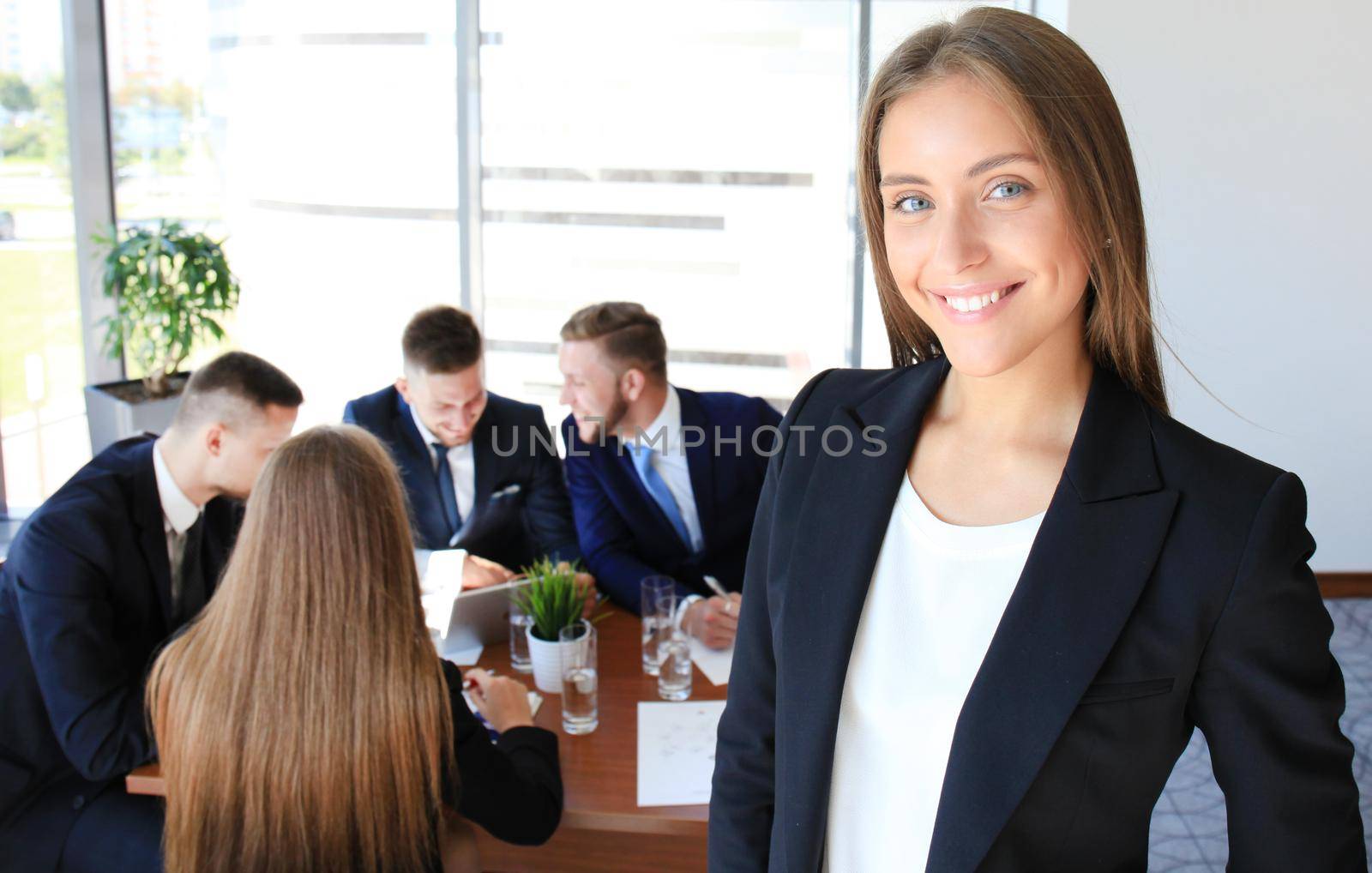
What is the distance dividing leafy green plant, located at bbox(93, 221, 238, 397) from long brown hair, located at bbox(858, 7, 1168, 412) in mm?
4160

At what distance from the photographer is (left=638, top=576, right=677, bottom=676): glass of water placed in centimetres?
237

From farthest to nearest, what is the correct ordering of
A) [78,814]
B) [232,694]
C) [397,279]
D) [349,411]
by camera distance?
[397,279], [349,411], [78,814], [232,694]

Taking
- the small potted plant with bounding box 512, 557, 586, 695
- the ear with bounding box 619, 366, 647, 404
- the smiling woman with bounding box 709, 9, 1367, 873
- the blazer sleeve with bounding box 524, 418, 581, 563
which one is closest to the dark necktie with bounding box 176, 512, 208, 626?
the small potted plant with bounding box 512, 557, 586, 695

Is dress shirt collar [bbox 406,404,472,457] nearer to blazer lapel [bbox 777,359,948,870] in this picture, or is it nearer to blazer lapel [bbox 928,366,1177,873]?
blazer lapel [bbox 777,359,948,870]

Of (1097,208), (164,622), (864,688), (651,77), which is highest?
(651,77)

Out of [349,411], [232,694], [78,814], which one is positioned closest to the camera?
[232,694]

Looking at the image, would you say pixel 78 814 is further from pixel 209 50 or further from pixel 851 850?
pixel 209 50

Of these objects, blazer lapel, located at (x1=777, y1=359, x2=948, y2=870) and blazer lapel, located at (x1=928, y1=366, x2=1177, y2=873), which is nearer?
blazer lapel, located at (x1=928, y1=366, x2=1177, y2=873)

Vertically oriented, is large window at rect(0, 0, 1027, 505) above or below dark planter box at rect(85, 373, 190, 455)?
above

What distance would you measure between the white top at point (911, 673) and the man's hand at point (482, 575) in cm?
165

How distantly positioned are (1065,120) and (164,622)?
2216 mm

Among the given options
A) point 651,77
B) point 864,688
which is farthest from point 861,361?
point 864,688

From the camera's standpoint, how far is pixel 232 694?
1.80 meters

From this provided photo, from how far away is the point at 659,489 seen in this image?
341 centimetres
